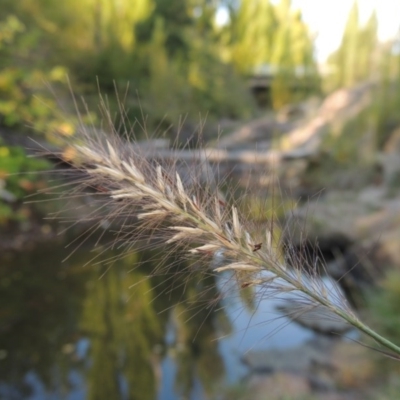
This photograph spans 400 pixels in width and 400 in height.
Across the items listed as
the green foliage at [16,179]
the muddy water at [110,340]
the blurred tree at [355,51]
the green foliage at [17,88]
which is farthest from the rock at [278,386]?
the blurred tree at [355,51]

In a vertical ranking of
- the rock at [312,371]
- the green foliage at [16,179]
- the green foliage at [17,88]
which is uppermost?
the green foliage at [17,88]

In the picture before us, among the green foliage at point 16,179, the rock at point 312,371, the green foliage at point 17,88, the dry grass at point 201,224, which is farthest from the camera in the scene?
the green foliage at point 17,88

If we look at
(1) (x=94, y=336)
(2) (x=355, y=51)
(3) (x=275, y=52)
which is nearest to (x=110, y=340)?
(1) (x=94, y=336)

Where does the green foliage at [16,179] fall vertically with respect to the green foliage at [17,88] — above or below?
below

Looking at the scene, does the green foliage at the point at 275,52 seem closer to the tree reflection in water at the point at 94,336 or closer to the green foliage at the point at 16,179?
the green foliage at the point at 16,179

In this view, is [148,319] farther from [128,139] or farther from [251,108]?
[251,108]

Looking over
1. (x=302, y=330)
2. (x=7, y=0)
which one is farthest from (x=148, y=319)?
(x=7, y=0)
